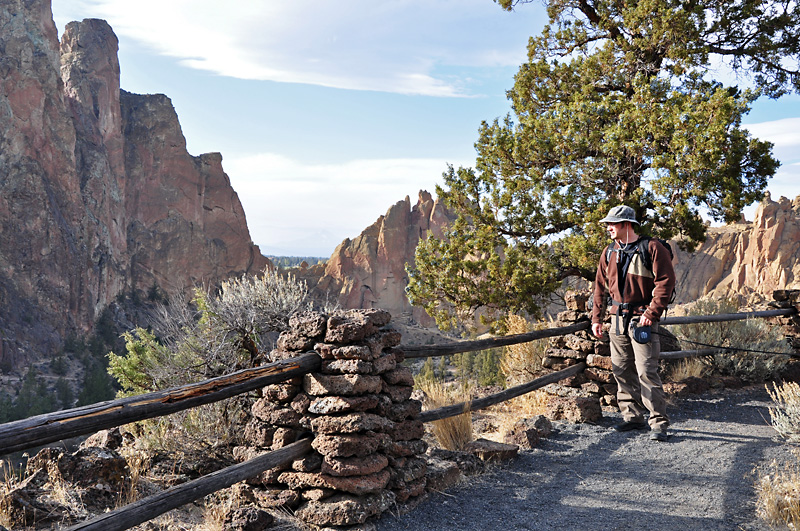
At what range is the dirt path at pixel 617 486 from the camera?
3.47 metres

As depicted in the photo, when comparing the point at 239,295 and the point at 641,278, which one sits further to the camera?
the point at 239,295

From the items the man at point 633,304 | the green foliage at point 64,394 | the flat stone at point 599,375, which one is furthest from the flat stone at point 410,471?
the green foliage at point 64,394

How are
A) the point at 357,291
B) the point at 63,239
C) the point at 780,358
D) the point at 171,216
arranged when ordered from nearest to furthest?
1. the point at 780,358
2. the point at 63,239
3. the point at 171,216
4. the point at 357,291

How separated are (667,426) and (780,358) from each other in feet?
13.9

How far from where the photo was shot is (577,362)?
679cm

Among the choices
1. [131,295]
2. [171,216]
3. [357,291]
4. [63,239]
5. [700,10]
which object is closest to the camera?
[700,10]

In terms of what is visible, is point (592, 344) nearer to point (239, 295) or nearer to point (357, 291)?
point (239, 295)

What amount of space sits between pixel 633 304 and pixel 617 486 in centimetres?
170

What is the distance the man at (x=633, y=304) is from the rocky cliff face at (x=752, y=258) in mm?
46044

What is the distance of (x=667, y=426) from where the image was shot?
530 centimetres

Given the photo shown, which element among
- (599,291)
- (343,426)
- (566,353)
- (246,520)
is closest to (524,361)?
(566,353)

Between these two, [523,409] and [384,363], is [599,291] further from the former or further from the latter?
[384,363]

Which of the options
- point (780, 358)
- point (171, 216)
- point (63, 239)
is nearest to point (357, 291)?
point (171, 216)

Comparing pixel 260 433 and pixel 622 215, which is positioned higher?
pixel 622 215
